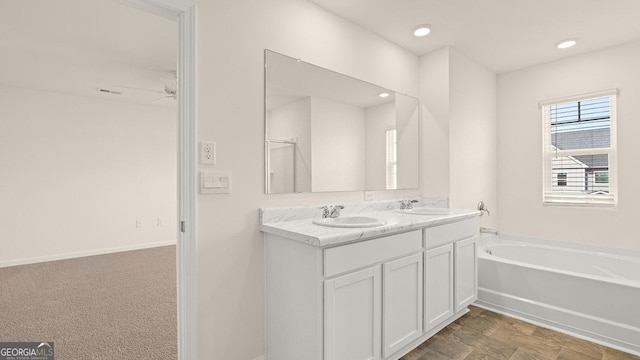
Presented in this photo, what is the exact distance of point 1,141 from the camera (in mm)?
4016

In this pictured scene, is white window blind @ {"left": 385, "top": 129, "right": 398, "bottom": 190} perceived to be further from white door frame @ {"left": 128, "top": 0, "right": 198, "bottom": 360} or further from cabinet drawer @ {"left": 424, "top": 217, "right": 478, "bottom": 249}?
white door frame @ {"left": 128, "top": 0, "right": 198, "bottom": 360}

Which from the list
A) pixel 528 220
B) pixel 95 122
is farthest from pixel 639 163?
pixel 95 122

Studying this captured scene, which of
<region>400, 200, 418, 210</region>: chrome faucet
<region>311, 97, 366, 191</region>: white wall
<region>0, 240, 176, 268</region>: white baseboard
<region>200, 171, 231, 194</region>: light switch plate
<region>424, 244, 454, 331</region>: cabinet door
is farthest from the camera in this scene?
<region>0, 240, 176, 268</region>: white baseboard

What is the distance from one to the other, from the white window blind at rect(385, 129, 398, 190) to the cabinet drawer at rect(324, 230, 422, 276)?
81cm

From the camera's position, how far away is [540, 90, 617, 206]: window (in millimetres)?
2973

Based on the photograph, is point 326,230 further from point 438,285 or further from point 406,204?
point 406,204

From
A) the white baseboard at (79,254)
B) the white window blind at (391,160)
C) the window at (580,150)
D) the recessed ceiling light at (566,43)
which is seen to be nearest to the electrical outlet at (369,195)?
the white window blind at (391,160)

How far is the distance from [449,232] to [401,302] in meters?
0.70

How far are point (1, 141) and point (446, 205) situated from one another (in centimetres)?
563

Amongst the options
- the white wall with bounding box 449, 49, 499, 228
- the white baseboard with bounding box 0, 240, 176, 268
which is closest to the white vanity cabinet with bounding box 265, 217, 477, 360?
the white wall with bounding box 449, 49, 499, 228

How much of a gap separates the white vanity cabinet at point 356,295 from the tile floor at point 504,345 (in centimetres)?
12

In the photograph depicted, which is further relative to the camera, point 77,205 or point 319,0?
point 77,205

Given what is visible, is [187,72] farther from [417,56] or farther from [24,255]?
[24,255]

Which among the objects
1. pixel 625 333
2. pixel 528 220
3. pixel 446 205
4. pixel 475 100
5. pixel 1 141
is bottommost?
pixel 625 333
